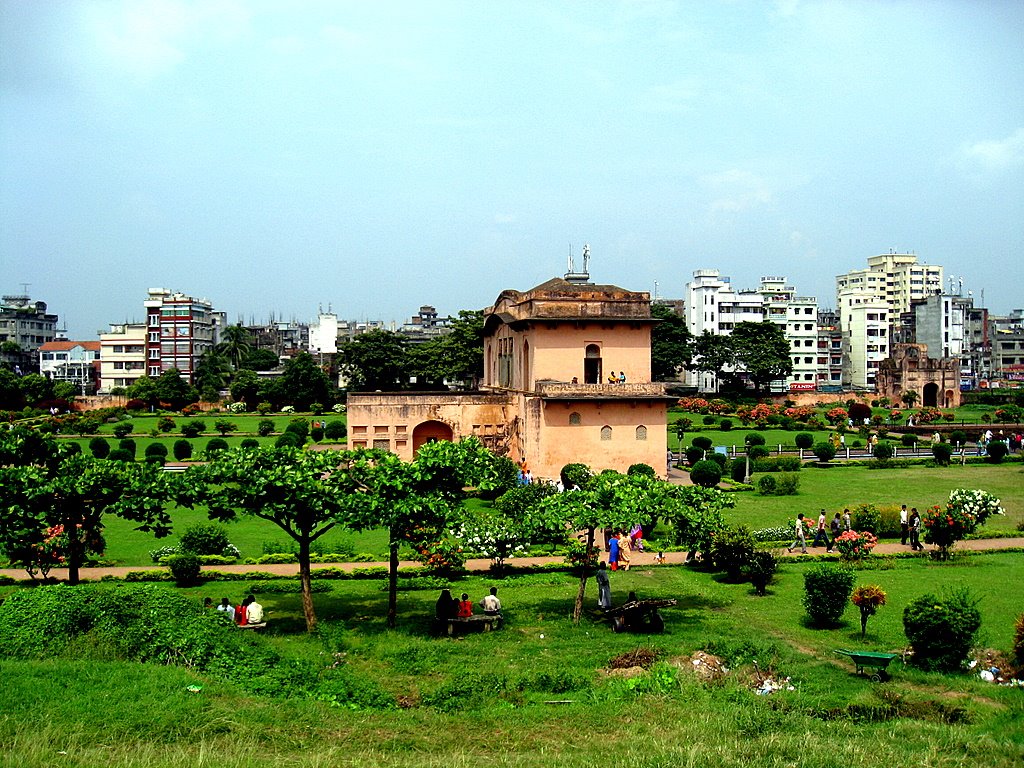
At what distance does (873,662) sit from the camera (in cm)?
1326

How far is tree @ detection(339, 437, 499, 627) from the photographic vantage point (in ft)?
50.9

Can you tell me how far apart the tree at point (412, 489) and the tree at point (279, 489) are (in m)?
0.30

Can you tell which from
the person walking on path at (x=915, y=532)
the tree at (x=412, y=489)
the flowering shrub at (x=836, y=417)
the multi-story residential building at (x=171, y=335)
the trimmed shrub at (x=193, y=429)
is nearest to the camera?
the tree at (x=412, y=489)

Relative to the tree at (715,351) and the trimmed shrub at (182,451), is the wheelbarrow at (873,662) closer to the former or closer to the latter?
the trimmed shrub at (182,451)

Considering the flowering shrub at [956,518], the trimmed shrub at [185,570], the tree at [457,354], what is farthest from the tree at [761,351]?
the trimmed shrub at [185,570]

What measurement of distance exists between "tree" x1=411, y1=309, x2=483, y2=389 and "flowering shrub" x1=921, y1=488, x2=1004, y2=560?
146 ft

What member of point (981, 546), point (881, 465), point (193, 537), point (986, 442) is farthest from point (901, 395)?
point (193, 537)

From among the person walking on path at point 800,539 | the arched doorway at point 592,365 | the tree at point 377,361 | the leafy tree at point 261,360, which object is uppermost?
the leafy tree at point 261,360

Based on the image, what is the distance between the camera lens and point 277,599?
1847 cm

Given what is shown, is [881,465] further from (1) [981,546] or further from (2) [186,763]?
(2) [186,763]

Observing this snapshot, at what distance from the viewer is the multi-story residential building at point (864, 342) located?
317 feet

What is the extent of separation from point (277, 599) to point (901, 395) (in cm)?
6627

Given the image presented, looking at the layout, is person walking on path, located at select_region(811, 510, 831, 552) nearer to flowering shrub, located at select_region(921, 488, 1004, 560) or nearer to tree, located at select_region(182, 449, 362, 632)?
flowering shrub, located at select_region(921, 488, 1004, 560)

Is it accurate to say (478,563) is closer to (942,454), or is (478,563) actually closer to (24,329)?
(942,454)
